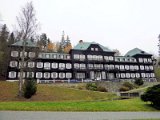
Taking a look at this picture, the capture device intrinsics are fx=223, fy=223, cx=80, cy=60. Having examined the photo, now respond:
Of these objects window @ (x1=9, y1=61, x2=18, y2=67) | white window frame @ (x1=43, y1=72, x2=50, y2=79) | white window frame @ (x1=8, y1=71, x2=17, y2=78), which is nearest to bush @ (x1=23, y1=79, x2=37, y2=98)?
white window frame @ (x1=8, y1=71, x2=17, y2=78)

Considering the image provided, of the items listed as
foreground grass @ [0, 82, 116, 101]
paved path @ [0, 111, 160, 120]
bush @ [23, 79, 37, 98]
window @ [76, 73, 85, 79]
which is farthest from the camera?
window @ [76, 73, 85, 79]

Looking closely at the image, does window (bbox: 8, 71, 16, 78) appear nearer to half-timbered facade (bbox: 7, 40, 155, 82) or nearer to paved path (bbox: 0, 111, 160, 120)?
half-timbered facade (bbox: 7, 40, 155, 82)

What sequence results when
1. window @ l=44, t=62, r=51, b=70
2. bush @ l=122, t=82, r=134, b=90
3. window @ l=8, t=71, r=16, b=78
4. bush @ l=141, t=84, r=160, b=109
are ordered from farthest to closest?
1. window @ l=44, t=62, r=51, b=70
2. window @ l=8, t=71, r=16, b=78
3. bush @ l=122, t=82, r=134, b=90
4. bush @ l=141, t=84, r=160, b=109

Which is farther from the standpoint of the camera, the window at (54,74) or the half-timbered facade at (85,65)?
the window at (54,74)

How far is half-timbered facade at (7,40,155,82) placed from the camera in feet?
196

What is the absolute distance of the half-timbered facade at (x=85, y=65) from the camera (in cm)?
5960

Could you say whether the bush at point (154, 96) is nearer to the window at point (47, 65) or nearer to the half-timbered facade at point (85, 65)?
the half-timbered facade at point (85, 65)

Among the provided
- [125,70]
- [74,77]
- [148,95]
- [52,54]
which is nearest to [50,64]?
[52,54]

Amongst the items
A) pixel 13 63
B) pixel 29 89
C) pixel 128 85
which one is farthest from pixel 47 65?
pixel 29 89

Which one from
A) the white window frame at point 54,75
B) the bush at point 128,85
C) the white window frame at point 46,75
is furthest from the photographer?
the white window frame at point 54,75

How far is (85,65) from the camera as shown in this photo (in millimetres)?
64938

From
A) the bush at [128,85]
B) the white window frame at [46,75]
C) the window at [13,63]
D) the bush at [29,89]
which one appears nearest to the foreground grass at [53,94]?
the bush at [29,89]

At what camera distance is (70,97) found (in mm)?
37625

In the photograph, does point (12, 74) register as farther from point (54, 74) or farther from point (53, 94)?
point (53, 94)
